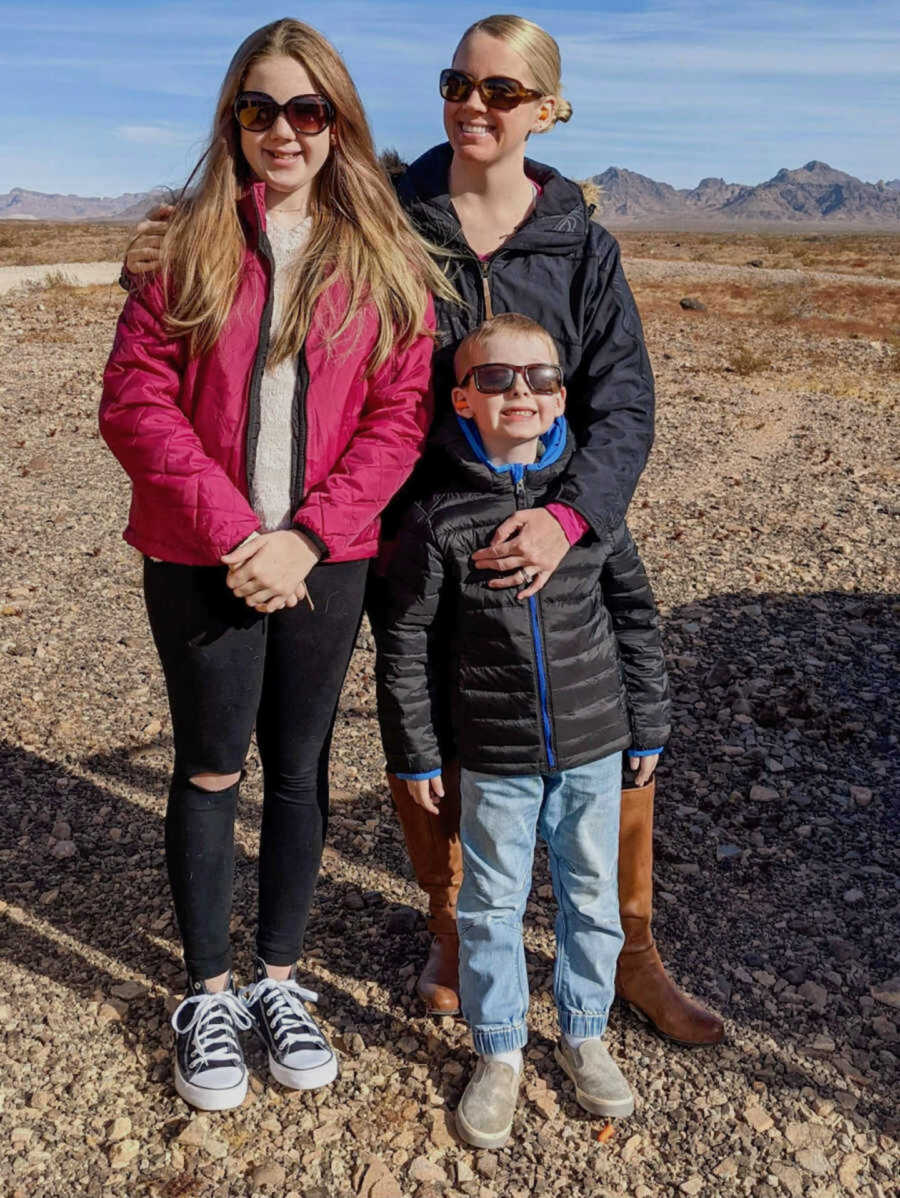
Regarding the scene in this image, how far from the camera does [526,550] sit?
2.57 m

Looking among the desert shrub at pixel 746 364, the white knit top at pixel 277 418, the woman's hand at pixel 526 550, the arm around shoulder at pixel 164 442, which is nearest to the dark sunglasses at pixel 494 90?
the white knit top at pixel 277 418

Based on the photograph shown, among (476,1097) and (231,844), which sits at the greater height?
(231,844)

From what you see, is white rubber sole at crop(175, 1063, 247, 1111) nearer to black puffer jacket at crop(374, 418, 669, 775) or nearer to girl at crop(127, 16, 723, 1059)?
black puffer jacket at crop(374, 418, 669, 775)

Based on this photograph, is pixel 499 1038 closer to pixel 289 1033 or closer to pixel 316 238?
pixel 289 1033

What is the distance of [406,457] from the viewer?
265 cm

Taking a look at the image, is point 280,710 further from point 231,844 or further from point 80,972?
point 80,972

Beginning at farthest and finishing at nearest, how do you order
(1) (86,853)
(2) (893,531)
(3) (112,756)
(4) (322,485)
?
(2) (893,531), (3) (112,756), (1) (86,853), (4) (322,485)

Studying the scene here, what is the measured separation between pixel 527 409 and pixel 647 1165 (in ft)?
6.14

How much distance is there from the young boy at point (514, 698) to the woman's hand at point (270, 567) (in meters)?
0.27

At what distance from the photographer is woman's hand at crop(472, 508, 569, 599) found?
2.58 metres

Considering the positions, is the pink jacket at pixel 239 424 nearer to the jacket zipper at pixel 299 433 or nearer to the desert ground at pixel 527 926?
the jacket zipper at pixel 299 433

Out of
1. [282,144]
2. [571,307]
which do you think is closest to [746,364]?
[571,307]

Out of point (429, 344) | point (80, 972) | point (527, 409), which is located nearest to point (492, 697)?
point (527, 409)

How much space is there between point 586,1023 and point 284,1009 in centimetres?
81
